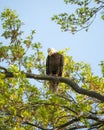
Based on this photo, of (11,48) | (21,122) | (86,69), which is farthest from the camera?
(86,69)

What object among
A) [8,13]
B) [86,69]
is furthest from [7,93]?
[86,69]

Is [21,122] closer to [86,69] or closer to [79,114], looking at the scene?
[79,114]

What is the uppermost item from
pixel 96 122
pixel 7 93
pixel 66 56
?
pixel 66 56

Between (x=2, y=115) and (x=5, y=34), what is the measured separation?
540cm

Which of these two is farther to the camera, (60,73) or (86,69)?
(86,69)

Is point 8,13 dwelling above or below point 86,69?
above

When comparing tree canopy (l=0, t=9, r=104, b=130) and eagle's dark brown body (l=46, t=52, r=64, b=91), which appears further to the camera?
eagle's dark brown body (l=46, t=52, r=64, b=91)

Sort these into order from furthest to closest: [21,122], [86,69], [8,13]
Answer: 1. [86,69]
2. [8,13]
3. [21,122]

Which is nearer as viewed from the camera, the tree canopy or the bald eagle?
the tree canopy

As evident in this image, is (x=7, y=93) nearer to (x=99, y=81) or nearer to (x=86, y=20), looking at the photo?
(x=86, y=20)

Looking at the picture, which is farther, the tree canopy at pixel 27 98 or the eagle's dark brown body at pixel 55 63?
the eagle's dark brown body at pixel 55 63

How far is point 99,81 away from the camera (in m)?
17.8

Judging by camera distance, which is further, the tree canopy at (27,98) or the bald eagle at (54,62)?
the bald eagle at (54,62)

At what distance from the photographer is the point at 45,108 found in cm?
1130
